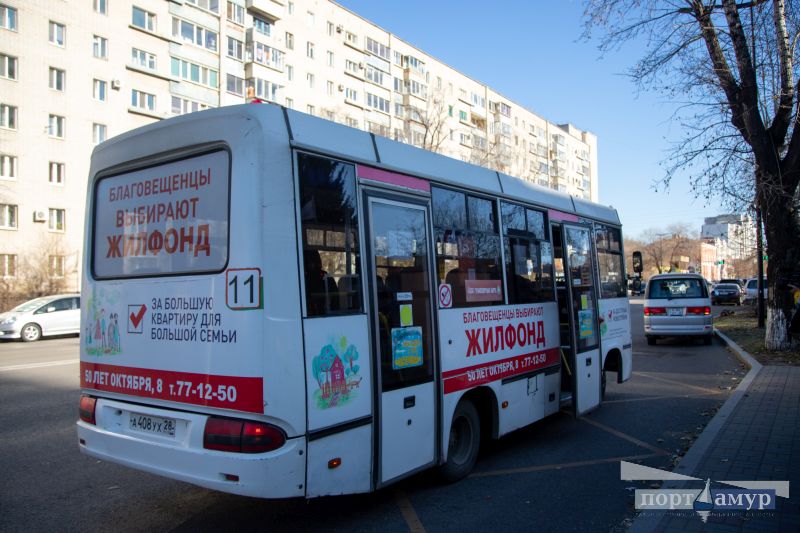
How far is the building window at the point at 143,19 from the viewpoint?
124 ft

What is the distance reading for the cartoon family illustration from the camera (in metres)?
4.88

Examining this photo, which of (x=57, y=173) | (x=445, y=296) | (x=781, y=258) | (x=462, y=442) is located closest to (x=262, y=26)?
(x=57, y=173)

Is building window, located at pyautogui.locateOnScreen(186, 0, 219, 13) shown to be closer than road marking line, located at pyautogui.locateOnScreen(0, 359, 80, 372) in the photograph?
No

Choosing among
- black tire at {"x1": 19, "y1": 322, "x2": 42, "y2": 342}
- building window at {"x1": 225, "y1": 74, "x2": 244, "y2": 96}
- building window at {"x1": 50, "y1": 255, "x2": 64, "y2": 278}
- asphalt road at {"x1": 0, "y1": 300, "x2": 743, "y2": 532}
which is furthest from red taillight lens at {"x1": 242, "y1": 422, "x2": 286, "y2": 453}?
building window at {"x1": 225, "y1": 74, "x2": 244, "y2": 96}

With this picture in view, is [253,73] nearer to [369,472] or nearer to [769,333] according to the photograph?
[769,333]

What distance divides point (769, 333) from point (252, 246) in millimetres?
15626

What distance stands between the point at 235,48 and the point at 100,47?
9396 mm

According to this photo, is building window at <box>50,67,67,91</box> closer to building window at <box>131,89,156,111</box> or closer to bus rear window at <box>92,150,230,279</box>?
building window at <box>131,89,156,111</box>

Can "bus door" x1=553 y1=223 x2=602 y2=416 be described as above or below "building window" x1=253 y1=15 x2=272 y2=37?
below

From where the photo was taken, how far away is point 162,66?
128 feet

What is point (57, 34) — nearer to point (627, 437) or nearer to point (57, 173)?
point (57, 173)

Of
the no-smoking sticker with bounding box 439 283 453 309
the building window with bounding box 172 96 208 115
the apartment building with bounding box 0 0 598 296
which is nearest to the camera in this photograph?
the no-smoking sticker with bounding box 439 283 453 309

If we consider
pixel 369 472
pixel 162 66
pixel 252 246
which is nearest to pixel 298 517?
pixel 369 472

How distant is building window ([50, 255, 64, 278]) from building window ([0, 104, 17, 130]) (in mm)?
7543
